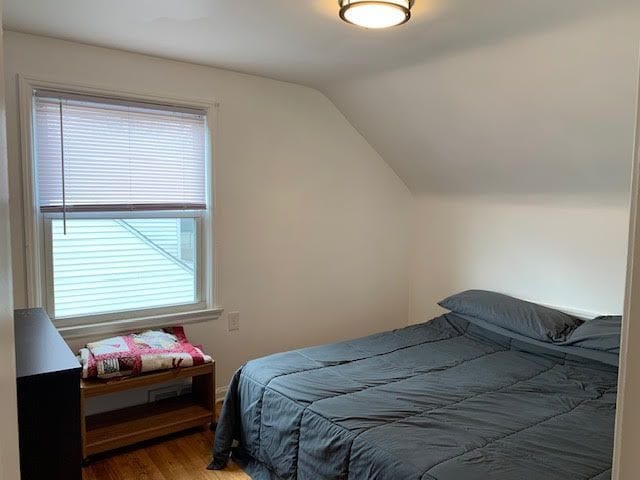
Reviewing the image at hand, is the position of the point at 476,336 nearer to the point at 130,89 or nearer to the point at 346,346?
the point at 346,346

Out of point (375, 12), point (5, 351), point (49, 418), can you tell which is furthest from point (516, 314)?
point (5, 351)

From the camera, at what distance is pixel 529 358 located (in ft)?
9.61

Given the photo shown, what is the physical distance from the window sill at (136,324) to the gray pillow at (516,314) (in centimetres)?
164

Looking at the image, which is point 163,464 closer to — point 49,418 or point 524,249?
point 49,418

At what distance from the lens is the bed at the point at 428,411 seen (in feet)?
6.02

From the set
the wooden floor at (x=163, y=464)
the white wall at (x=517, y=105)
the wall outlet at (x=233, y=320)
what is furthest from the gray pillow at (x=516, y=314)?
the wooden floor at (x=163, y=464)

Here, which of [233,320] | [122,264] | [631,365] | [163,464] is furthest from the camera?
[233,320]

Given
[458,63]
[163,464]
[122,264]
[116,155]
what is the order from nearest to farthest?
[163,464]
[458,63]
[116,155]
[122,264]

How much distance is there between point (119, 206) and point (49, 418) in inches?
65.6

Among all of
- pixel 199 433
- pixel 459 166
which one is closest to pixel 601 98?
pixel 459 166

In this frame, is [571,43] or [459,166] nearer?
[571,43]

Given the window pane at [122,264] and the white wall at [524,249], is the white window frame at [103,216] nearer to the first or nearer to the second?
the window pane at [122,264]

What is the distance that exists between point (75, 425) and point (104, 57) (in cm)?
207

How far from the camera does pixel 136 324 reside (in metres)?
2.98
